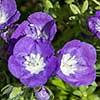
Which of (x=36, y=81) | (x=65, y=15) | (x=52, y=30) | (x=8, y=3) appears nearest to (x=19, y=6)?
(x=65, y=15)

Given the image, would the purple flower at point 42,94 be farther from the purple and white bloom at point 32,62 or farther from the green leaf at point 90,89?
the green leaf at point 90,89

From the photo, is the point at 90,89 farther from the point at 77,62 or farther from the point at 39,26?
the point at 39,26

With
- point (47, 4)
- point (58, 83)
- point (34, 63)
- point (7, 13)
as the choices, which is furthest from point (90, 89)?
point (47, 4)

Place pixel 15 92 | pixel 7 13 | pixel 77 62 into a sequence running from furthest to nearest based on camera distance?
pixel 7 13 → pixel 77 62 → pixel 15 92

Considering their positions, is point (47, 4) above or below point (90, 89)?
above

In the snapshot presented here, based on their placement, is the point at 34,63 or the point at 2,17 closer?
the point at 34,63

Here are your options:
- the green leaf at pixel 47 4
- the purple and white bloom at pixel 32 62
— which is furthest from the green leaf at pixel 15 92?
the green leaf at pixel 47 4

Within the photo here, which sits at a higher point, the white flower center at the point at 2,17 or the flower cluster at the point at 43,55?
the white flower center at the point at 2,17
